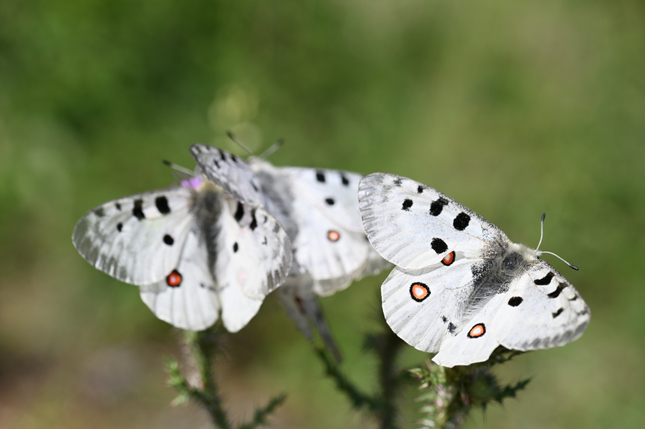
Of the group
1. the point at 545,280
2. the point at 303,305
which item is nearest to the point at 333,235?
the point at 303,305

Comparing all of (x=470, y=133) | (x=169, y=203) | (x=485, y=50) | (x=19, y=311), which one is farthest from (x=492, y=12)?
(x=19, y=311)

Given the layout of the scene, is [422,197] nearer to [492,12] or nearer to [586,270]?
[586,270]

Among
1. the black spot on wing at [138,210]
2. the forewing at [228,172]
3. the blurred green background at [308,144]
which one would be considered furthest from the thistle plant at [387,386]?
the blurred green background at [308,144]

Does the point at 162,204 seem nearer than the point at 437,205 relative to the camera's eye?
No

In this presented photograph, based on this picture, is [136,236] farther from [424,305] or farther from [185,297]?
[424,305]

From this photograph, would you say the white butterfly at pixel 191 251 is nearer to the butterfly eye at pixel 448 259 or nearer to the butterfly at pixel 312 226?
the butterfly at pixel 312 226

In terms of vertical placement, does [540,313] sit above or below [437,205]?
below
